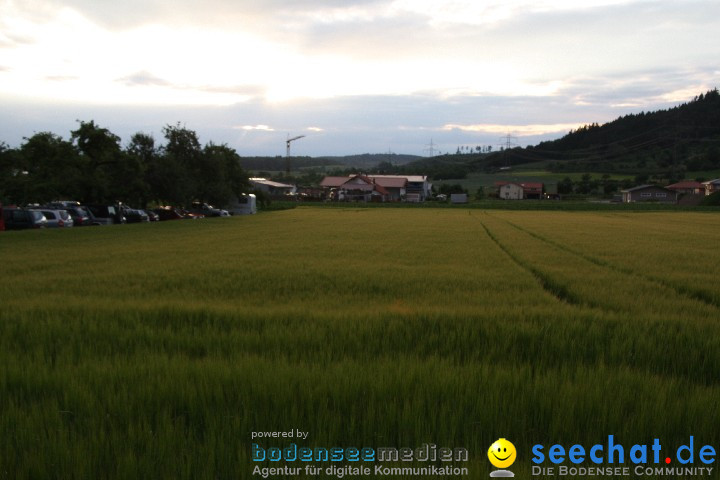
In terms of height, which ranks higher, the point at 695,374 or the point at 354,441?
the point at 354,441

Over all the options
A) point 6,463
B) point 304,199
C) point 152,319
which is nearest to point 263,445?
point 6,463

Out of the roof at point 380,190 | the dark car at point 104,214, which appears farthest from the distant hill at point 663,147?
the dark car at point 104,214

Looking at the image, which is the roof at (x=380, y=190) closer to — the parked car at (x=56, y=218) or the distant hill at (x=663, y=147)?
the distant hill at (x=663, y=147)

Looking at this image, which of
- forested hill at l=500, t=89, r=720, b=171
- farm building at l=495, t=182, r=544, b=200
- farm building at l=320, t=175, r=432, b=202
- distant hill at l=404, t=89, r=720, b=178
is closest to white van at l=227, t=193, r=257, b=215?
farm building at l=320, t=175, r=432, b=202

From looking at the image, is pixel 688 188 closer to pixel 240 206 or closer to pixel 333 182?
pixel 333 182

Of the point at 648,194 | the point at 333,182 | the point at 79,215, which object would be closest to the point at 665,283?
the point at 79,215

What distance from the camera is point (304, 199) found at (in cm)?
11681

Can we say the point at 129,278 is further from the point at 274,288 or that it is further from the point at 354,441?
the point at 354,441

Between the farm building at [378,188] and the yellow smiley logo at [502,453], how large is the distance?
120686 millimetres

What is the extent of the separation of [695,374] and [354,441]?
4005 mm

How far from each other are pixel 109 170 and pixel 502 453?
45158 millimetres

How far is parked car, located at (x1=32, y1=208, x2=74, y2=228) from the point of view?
31219mm

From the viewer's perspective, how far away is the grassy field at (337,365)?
3453mm

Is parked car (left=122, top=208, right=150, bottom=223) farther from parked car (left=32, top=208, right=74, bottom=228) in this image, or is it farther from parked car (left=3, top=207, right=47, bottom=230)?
parked car (left=3, top=207, right=47, bottom=230)
